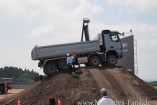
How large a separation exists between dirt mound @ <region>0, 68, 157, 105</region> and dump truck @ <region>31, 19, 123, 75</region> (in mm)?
1911

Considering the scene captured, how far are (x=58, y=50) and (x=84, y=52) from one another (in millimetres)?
2472

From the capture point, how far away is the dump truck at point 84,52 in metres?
20.7

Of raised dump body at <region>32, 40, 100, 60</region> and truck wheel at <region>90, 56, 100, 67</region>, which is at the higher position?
raised dump body at <region>32, 40, 100, 60</region>

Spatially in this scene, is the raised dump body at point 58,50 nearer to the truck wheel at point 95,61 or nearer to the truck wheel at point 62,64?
the truck wheel at point 62,64

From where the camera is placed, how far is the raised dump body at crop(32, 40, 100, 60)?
67.5 feet

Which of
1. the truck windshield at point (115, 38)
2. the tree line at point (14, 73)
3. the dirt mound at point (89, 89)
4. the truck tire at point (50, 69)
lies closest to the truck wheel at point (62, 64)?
the truck tire at point (50, 69)

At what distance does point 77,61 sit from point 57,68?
198cm

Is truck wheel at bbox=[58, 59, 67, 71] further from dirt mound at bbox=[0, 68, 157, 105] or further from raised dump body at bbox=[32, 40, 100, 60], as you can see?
dirt mound at bbox=[0, 68, 157, 105]

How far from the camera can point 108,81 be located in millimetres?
17453

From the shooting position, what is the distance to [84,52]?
845 inches

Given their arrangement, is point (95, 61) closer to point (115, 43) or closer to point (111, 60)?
point (111, 60)

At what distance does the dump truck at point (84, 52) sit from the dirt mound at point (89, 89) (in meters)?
1.91

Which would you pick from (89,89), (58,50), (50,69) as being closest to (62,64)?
(50,69)

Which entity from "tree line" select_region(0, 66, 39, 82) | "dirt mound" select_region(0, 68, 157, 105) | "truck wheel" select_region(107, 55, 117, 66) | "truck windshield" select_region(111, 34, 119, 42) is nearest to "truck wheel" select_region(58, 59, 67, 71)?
"dirt mound" select_region(0, 68, 157, 105)
